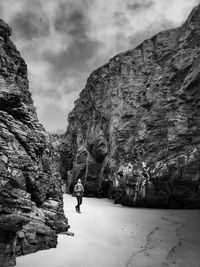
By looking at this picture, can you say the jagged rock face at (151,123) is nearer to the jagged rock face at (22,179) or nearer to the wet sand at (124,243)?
the wet sand at (124,243)

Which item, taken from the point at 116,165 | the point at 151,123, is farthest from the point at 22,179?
the point at 116,165

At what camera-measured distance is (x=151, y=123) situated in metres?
21.2

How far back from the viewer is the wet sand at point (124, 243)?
7.49m

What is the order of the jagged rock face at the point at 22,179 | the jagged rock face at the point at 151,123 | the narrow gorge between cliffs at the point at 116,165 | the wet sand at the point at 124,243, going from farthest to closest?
1. the jagged rock face at the point at 151,123
2. the narrow gorge between cliffs at the point at 116,165
3. the wet sand at the point at 124,243
4. the jagged rock face at the point at 22,179

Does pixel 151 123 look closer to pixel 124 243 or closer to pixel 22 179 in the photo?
pixel 124 243

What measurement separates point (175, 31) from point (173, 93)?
8.82 meters

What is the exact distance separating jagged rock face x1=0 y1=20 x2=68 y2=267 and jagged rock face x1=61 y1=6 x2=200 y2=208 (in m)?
9.88

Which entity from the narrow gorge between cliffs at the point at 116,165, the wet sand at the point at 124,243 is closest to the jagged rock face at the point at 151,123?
the narrow gorge between cliffs at the point at 116,165

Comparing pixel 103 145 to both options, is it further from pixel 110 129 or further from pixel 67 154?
pixel 67 154

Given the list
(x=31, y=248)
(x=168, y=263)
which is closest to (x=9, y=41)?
(x=31, y=248)

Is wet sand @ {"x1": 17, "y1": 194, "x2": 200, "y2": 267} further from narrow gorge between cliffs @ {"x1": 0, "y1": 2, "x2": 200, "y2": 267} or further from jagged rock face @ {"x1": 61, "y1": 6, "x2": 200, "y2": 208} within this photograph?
jagged rock face @ {"x1": 61, "y1": 6, "x2": 200, "y2": 208}

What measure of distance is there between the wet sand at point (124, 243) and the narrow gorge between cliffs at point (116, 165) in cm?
4

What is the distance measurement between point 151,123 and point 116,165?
17.6 feet

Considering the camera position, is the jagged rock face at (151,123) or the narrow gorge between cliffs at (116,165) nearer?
the narrow gorge between cliffs at (116,165)
